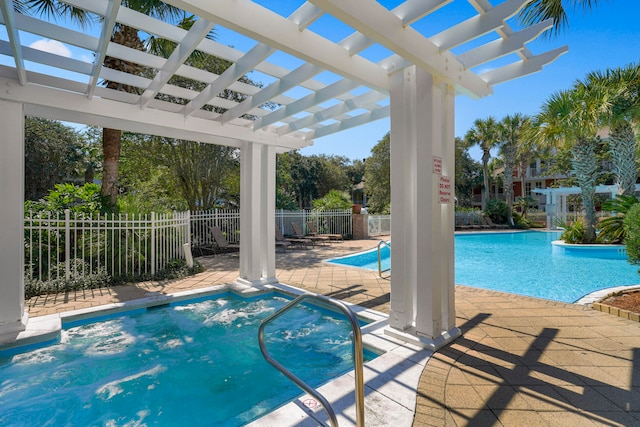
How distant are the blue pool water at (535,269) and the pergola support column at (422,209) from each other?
3.29 metres

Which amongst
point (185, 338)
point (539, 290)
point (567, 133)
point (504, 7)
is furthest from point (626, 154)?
point (185, 338)

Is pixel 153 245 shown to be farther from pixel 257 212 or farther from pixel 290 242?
pixel 290 242

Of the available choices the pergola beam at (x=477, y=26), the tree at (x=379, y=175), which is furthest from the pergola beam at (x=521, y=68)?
the tree at (x=379, y=175)

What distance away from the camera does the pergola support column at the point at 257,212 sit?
6055mm

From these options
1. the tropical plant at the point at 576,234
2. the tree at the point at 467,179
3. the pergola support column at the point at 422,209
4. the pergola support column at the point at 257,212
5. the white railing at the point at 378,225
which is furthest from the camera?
the tree at the point at 467,179

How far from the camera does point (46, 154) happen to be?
15.0m

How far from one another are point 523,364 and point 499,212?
2084cm

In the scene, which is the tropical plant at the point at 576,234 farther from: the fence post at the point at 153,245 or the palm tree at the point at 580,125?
the fence post at the point at 153,245

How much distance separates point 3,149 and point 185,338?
305cm

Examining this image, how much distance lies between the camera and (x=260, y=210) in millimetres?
6180

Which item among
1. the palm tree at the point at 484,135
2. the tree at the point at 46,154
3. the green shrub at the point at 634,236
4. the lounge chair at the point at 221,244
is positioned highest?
the palm tree at the point at 484,135

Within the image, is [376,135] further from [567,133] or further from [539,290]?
[539,290]

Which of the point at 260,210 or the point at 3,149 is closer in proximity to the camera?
the point at 3,149

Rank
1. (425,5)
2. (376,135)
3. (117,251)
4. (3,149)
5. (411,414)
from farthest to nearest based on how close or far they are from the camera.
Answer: (376,135) < (117,251) < (3,149) < (425,5) < (411,414)
